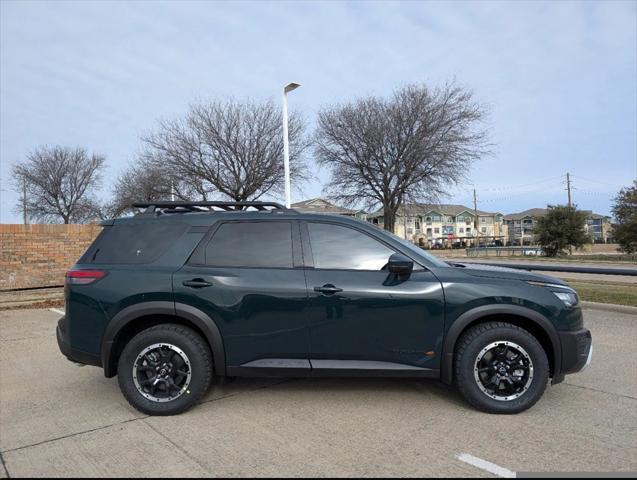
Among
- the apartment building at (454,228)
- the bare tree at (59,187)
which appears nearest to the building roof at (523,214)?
the apartment building at (454,228)

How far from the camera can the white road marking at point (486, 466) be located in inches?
109

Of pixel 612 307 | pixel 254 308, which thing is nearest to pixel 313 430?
pixel 254 308

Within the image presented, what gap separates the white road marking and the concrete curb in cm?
635

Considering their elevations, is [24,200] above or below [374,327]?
above

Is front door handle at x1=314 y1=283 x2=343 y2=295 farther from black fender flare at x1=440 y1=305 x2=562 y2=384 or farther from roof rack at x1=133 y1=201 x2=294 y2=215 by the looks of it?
black fender flare at x1=440 y1=305 x2=562 y2=384

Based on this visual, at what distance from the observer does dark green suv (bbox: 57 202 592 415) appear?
370 cm

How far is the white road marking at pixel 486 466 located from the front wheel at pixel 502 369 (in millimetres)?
776

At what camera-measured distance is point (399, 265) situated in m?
3.69

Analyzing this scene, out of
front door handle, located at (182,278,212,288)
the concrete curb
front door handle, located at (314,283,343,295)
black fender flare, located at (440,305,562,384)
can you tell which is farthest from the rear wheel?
the concrete curb

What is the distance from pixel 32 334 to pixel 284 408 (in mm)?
5227

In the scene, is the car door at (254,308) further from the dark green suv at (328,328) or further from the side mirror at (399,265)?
the side mirror at (399,265)

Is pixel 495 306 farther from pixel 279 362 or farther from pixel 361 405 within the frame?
pixel 279 362

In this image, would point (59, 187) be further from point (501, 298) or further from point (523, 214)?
point (523, 214)

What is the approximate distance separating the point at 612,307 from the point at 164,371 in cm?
778
